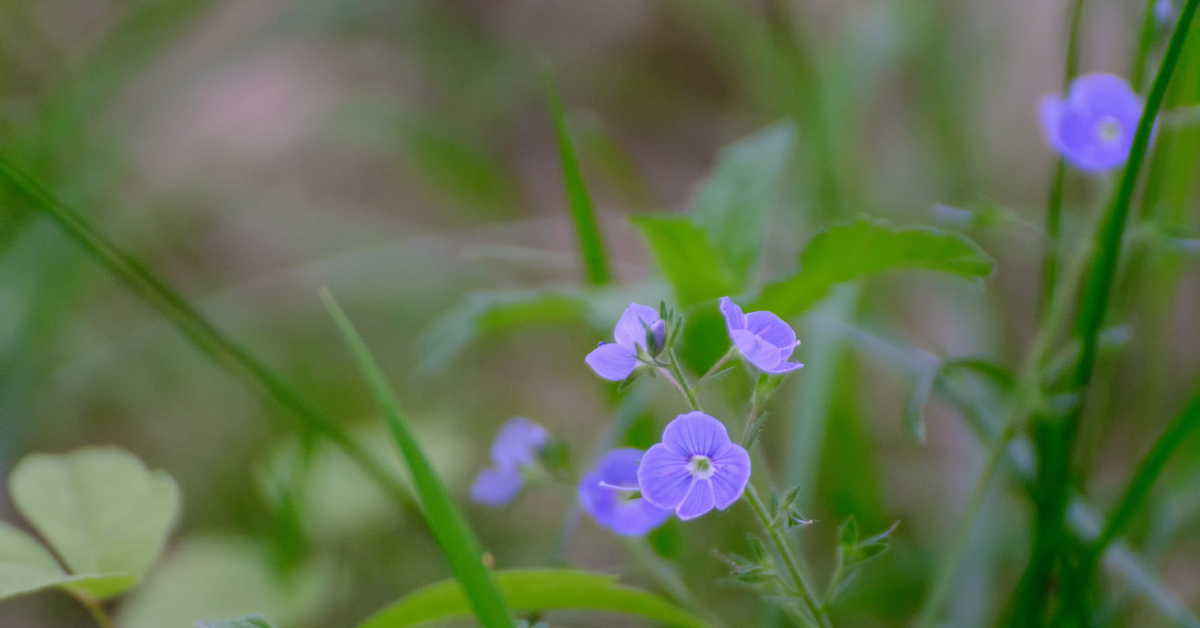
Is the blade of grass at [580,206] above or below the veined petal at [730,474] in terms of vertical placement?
above

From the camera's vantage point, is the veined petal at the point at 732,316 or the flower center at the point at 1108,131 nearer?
the veined petal at the point at 732,316

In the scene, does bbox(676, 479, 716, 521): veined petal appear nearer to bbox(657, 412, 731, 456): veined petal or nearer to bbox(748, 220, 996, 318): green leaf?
bbox(657, 412, 731, 456): veined petal

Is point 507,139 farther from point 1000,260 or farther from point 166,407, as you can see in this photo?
point 1000,260

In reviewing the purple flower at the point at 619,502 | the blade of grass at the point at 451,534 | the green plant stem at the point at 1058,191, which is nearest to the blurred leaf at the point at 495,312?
the purple flower at the point at 619,502

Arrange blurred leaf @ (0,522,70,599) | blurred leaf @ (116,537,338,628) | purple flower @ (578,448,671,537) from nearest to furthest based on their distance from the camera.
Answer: blurred leaf @ (0,522,70,599) → purple flower @ (578,448,671,537) → blurred leaf @ (116,537,338,628)

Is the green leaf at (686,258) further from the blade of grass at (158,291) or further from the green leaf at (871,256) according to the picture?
the blade of grass at (158,291)

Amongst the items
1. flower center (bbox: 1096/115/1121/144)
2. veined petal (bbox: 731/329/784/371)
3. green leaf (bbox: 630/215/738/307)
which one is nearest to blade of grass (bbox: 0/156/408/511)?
green leaf (bbox: 630/215/738/307)
